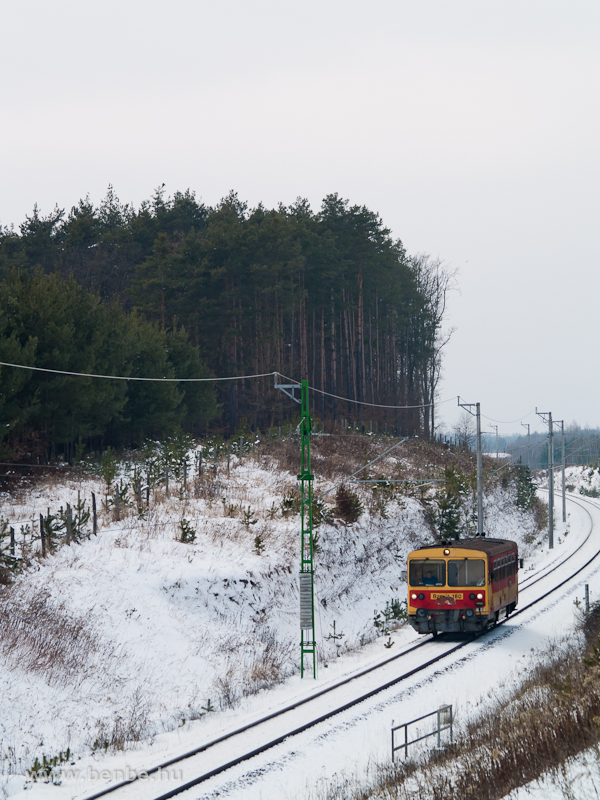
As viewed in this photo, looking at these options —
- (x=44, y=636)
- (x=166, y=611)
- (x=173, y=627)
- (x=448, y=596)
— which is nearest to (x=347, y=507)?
(x=448, y=596)

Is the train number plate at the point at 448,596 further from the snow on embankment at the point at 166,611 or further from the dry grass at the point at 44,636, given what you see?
the dry grass at the point at 44,636

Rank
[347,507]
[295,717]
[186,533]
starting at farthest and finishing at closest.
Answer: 1. [347,507]
2. [186,533]
3. [295,717]

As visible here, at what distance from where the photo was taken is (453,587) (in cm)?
2098

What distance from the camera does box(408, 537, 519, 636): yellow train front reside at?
20.9 metres

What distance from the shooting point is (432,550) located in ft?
70.7

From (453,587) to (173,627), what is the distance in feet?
25.2

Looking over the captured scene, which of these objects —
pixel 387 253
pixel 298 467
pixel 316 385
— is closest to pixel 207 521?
pixel 298 467

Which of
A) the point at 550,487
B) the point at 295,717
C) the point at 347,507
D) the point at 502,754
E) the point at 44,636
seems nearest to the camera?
the point at 502,754

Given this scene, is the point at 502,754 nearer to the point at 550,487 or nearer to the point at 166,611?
the point at 166,611

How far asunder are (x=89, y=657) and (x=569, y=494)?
3303 inches

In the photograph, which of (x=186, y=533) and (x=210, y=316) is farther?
(x=210, y=316)

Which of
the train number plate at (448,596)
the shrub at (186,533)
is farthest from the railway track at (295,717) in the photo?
the shrub at (186,533)

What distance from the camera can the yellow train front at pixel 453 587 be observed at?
20859mm

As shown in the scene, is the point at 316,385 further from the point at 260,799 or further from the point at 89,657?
the point at 260,799
